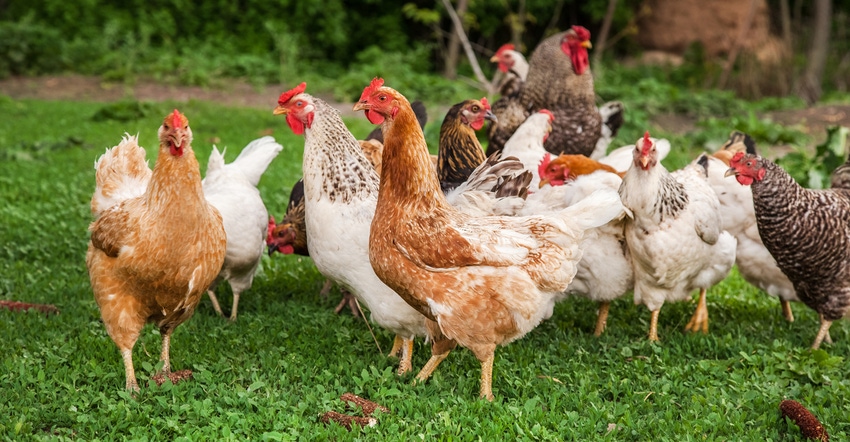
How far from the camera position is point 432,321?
4.59 m

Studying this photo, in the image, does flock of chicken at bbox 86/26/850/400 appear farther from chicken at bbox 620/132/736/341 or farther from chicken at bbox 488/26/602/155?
chicken at bbox 488/26/602/155

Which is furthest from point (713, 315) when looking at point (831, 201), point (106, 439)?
point (106, 439)

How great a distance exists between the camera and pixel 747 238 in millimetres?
6156

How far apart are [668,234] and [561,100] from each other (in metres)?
2.79

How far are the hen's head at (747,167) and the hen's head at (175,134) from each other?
3304mm

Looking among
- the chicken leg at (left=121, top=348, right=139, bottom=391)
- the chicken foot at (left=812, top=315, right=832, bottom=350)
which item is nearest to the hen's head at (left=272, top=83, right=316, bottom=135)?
the chicken leg at (left=121, top=348, right=139, bottom=391)

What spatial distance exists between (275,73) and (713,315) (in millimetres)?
11640

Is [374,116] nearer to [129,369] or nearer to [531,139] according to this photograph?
[129,369]

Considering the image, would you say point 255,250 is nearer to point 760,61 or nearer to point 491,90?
point 491,90

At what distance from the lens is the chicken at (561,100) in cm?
761

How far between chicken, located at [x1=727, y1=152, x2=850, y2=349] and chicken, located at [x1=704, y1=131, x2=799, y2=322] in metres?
0.53

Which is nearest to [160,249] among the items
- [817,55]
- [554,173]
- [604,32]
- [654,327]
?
[554,173]

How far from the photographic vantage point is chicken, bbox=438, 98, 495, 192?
5.74 metres

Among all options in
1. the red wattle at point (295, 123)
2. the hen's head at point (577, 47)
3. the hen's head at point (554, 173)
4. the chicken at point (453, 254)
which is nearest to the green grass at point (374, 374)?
the chicken at point (453, 254)
